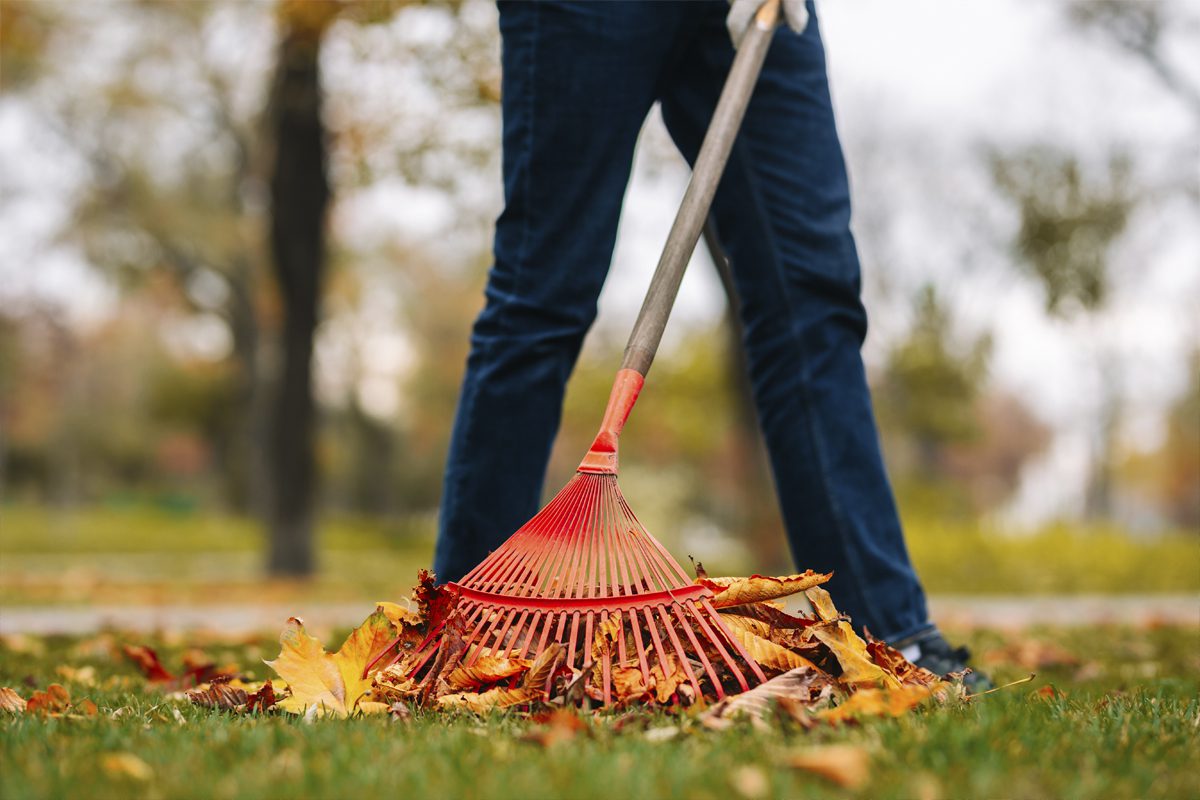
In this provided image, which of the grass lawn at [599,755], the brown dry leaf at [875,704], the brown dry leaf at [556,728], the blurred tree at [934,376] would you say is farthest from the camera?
the blurred tree at [934,376]

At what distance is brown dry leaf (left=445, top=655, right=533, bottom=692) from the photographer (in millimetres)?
1646

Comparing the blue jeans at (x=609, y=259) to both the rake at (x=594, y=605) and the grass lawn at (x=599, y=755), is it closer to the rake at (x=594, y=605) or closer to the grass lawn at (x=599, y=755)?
the rake at (x=594, y=605)

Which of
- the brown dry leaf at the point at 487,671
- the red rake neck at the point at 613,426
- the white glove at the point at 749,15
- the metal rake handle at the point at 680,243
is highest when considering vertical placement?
the white glove at the point at 749,15

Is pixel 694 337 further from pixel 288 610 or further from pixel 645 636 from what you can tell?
pixel 645 636

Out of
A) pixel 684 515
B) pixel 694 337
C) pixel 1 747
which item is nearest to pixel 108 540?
pixel 684 515

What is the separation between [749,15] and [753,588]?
1.13m

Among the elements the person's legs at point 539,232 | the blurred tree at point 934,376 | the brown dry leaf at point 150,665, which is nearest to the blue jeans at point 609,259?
the person's legs at point 539,232

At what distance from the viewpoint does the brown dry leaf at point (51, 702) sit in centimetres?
170

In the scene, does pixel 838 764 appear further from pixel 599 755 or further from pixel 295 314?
pixel 295 314

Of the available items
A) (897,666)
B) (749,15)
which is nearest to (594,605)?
(897,666)

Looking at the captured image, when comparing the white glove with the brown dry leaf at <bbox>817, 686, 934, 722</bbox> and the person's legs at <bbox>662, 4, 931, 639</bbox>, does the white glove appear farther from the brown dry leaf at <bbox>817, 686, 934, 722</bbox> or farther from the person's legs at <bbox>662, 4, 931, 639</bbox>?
Answer: the brown dry leaf at <bbox>817, 686, 934, 722</bbox>

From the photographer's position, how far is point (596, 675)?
64.4 inches

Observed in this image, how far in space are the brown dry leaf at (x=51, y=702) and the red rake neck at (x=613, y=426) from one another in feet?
3.05

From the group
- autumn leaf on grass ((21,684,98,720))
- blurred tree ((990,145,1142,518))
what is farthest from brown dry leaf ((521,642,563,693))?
blurred tree ((990,145,1142,518))
